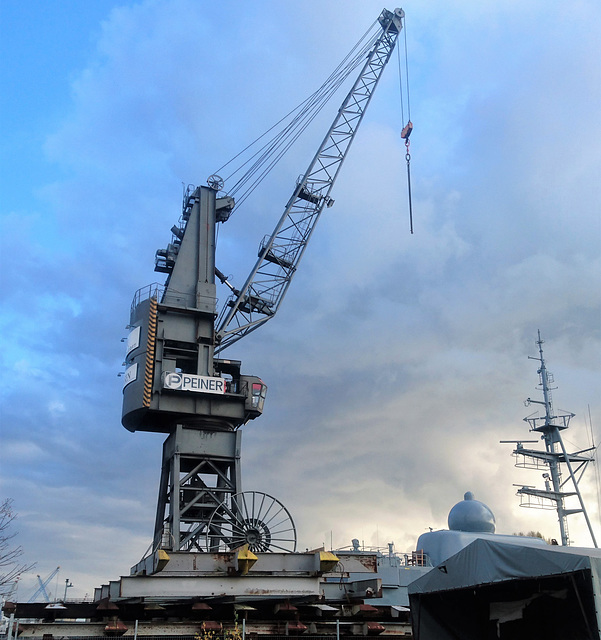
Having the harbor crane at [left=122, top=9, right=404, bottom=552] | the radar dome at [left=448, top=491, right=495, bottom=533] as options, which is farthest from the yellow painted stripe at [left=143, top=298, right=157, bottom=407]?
the radar dome at [left=448, top=491, right=495, bottom=533]

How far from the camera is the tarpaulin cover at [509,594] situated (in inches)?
620

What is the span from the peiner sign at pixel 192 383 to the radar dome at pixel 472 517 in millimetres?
23992

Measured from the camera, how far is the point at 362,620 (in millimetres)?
27906

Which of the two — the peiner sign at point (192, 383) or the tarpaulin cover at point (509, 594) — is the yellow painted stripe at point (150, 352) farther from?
the tarpaulin cover at point (509, 594)

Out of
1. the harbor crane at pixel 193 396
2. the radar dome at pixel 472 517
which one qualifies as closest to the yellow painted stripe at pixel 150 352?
the harbor crane at pixel 193 396

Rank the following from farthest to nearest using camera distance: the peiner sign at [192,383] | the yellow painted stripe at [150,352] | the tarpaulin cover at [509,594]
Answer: the peiner sign at [192,383] → the yellow painted stripe at [150,352] → the tarpaulin cover at [509,594]

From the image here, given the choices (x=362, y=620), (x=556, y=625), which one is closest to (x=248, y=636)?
(x=362, y=620)

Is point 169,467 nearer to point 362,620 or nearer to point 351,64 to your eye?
point 362,620

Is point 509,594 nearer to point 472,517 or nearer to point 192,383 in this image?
point 192,383

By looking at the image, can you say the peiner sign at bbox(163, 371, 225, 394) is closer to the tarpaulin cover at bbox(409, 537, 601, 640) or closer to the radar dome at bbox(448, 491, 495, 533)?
the tarpaulin cover at bbox(409, 537, 601, 640)

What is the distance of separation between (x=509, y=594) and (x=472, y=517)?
30.9 m

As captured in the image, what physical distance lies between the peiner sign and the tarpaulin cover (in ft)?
52.6

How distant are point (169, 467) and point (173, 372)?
491 cm

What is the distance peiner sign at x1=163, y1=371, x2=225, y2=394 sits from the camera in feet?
110
